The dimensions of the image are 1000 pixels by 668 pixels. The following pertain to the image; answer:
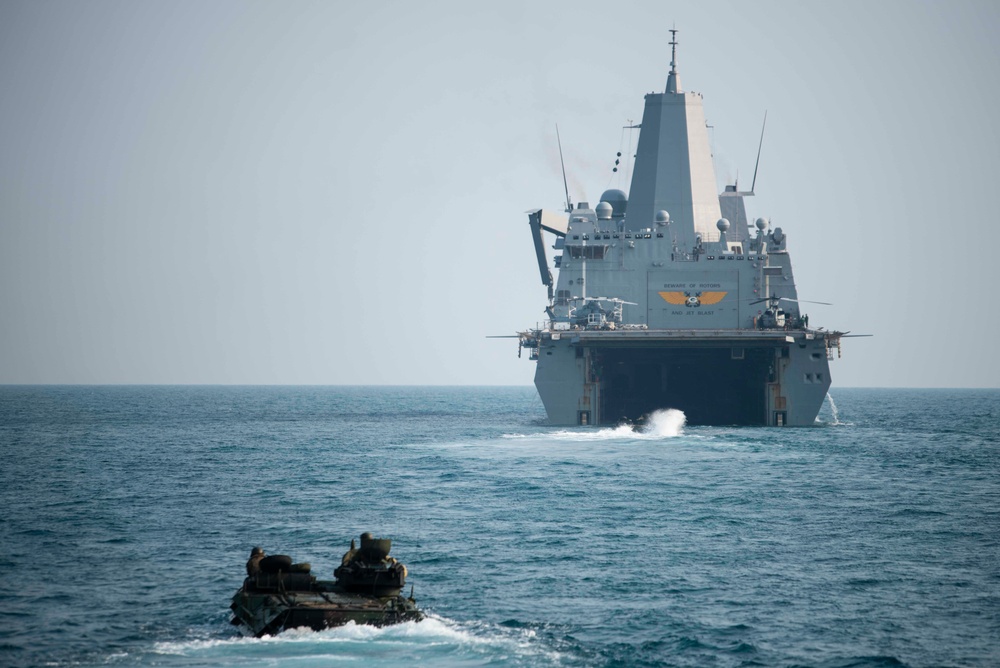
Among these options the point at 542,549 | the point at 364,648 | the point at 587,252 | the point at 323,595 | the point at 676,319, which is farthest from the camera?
the point at 587,252

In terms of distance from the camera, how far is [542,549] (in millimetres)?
31703

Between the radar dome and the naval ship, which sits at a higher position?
the radar dome

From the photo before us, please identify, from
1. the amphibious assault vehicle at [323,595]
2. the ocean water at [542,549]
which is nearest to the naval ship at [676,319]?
the ocean water at [542,549]

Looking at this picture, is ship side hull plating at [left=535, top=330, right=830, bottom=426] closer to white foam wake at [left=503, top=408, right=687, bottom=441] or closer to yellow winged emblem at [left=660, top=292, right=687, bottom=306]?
white foam wake at [left=503, top=408, right=687, bottom=441]

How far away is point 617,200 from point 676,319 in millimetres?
13975

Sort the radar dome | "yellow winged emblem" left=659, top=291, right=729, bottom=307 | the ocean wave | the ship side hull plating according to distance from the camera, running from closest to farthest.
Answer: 1. the ocean wave
2. the ship side hull plating
3. "yellow winged emblem" left=659, top=291, right=729, bottom=307
4. the radar dome

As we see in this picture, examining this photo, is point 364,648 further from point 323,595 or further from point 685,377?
point 685,377

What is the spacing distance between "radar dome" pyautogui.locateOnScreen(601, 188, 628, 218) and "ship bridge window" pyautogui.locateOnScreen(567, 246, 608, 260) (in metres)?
9.25

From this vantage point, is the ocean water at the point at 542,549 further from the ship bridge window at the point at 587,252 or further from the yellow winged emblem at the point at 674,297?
the ship bridge window at the point at 587,252

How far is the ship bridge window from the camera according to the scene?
7131 centimetres

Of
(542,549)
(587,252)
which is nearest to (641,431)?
(587,252)

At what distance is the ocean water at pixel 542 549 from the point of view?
2230 centimetres

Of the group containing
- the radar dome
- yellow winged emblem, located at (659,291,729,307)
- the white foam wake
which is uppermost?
the radar dome

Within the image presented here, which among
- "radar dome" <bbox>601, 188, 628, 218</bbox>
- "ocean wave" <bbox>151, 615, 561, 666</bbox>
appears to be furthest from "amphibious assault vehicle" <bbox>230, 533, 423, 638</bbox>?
"radar dome" <bbox>601, 188, 628, 218</bbox>
